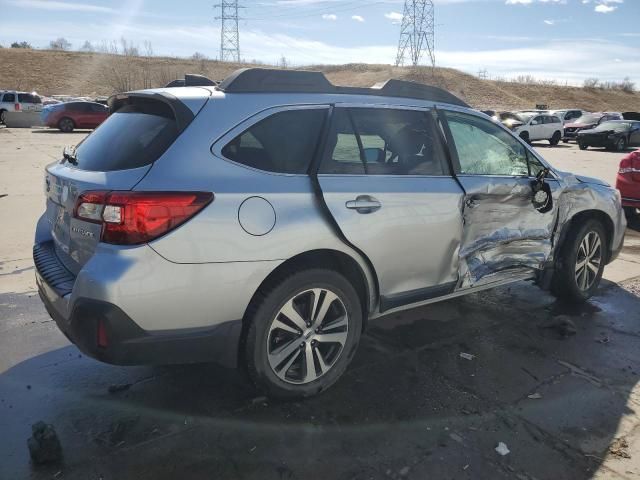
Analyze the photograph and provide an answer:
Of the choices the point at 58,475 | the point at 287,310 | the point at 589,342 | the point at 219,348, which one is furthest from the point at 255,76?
the point at 589,342

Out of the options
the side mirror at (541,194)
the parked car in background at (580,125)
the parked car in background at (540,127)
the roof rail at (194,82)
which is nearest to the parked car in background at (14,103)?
the parked car in background at (540,127)

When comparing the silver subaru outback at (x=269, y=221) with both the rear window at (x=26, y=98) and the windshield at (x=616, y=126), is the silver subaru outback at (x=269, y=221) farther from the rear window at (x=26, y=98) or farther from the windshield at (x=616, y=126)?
the rear window at (x=26, y=98)

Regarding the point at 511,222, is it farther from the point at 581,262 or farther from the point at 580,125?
the point at 580,125

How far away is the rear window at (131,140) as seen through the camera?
2678mm

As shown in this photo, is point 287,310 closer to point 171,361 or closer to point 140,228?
point 171,361

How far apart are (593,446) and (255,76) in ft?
8.95

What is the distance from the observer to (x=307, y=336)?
119 inches

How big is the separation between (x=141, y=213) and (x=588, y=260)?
4.07m

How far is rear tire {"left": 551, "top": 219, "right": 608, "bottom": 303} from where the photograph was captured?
461 centimetres

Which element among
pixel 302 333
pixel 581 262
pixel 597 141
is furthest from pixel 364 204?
pixel 597 141

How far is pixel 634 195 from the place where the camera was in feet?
27.6

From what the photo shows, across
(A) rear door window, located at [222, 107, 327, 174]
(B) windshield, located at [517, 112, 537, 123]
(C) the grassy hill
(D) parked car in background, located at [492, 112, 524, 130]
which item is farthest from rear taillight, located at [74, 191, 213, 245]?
(C) the grassy hill

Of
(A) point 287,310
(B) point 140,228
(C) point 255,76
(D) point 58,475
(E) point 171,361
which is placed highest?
(C) point 255,76

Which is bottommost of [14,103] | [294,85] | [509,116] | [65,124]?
[65,124]
